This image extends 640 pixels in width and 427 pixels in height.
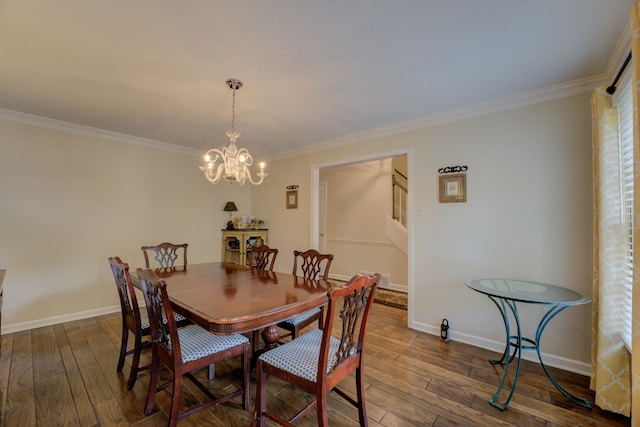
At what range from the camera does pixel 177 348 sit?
1.50 m

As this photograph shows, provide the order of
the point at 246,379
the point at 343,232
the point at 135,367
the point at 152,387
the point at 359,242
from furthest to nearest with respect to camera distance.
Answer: the point at 343,232
the point at 359,242
the point at 135,367
the point at 246,379
the point at 152,387

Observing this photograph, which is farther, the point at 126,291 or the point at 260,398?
the point at 126,291

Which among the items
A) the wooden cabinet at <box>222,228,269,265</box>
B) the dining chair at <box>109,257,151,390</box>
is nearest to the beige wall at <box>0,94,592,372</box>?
the wooden cabinet at <box>222,228,269,265</box>

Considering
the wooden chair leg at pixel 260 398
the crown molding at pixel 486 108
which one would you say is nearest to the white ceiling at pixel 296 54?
the crown molding at pixel 486 108

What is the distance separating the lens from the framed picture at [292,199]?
439 cm

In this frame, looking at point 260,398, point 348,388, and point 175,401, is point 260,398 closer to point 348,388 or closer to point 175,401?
point 175,401

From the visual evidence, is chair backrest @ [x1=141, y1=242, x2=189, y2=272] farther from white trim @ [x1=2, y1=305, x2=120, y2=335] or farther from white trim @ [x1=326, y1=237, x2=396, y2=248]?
white trim @ [x1=326, y1=237, x2=396, y2=248]

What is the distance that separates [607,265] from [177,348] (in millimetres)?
2899

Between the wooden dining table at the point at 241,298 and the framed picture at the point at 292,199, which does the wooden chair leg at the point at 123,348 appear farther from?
the framed picture at the point at 292,199

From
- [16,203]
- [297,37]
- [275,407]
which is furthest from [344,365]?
[16,203]

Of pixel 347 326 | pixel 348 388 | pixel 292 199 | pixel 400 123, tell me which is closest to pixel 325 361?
pixel 347 326

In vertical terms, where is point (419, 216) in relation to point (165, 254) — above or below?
above

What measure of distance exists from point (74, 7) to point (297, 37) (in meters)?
1.24

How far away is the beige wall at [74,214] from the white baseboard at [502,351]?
378 cm
